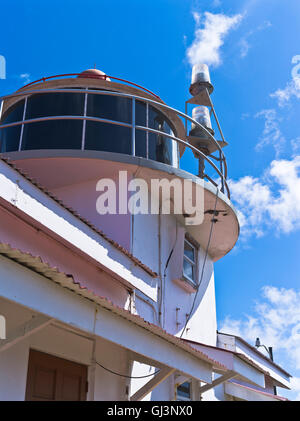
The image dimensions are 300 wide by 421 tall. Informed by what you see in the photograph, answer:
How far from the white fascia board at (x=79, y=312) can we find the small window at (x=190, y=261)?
4246 millimetres

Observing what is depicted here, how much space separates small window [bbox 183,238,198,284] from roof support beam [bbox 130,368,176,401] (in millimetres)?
3932

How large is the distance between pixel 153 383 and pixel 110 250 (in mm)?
2102

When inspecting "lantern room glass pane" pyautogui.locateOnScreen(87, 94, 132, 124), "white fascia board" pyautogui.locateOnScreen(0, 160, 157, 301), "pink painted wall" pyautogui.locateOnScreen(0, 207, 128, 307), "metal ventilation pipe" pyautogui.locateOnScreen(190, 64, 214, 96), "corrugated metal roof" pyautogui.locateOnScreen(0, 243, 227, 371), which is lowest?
"corrugated metal roof" pyautogui.locateOnScreen(0, 243, 227, 371)

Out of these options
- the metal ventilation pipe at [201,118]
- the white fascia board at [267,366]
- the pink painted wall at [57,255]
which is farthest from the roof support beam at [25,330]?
the metal ventilation pipe at [201,118]

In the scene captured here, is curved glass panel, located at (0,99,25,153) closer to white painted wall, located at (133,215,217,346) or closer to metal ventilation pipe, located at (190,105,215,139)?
white painted wall, located at (133,215,217,346)

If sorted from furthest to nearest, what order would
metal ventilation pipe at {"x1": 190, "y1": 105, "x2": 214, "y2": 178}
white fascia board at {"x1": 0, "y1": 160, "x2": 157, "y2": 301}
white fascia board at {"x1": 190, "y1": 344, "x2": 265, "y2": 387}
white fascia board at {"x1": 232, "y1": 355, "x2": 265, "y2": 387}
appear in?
1. metal ventilation pipe at {"x1": 190, "y1": 105, "x2": 214, "y2": 178}
2. white fascia board at {"x1": 232, "y1": 355, "x2": 265, "y2": 387}
3. white fascia board at {"x1": 190, "y1": 344, "x2": 265, "y2": 387}
4. white fascia board at {"x1": 0, "y1": 160, "x2": 157, "y2": 301}

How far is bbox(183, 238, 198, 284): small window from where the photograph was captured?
11.8 m

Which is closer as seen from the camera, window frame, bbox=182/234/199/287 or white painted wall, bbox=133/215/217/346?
white painted wall, bbox=133/215/217/346

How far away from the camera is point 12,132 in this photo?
11.4 meters

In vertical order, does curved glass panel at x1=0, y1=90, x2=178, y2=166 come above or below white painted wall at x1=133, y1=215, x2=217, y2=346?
above

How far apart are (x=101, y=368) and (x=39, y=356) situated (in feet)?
4.47

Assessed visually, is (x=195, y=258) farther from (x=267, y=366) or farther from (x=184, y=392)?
(x=267, y=366)

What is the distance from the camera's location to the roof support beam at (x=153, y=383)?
7488 millimetres

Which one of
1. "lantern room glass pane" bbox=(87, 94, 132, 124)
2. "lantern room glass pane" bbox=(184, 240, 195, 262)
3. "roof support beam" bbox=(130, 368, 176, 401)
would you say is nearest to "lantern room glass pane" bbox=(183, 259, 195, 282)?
"lantern room glass pane" bbox=(184, 240, 195, 262)
